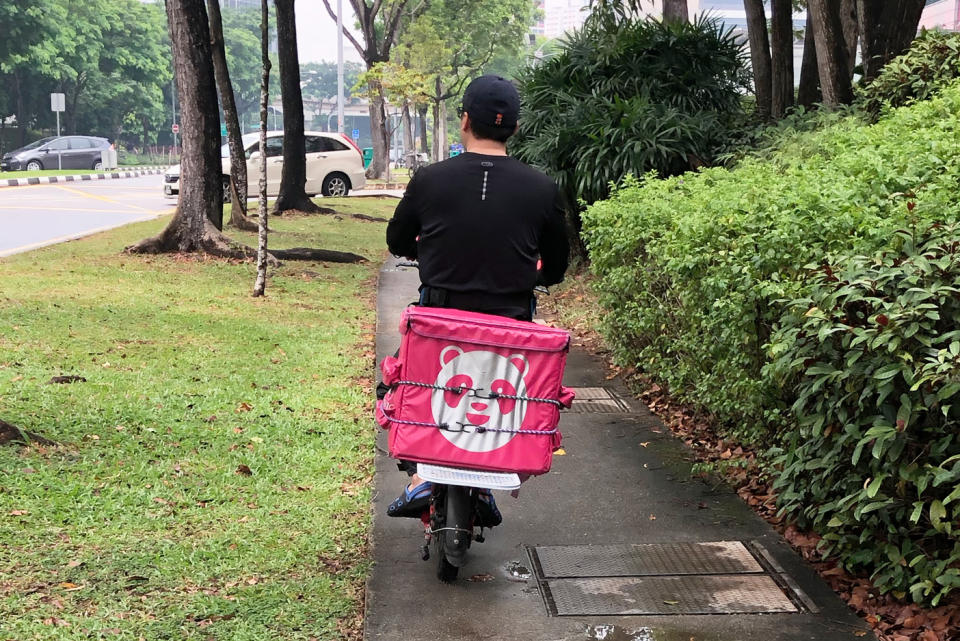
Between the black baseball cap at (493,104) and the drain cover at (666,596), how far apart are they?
178 centimetres

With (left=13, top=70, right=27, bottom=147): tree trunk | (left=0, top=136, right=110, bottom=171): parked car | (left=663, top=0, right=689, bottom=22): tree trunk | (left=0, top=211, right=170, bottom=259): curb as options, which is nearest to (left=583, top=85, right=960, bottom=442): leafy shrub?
(left=663, top=0, right=689, bottom=22): tree trunk

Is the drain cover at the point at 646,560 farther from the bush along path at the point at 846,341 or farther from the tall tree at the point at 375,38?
the tall tree at the point at 375,38

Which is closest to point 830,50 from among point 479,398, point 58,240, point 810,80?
point 810,80

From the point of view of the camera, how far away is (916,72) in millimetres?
9844

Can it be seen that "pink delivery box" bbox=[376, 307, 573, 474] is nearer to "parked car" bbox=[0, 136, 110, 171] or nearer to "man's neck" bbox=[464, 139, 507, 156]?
"man's neck" bbox=[464, 139, 507, 156]

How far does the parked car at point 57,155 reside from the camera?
4316 cm

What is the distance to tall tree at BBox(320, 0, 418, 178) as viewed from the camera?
41.3m

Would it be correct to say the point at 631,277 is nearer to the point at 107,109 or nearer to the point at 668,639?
the point at 668,639

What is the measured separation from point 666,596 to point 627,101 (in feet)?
29.5

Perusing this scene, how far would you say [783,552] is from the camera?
4.49m

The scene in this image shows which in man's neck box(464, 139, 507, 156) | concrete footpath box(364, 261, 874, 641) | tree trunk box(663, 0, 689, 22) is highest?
tree trunk box(663, 0, 689, 22)

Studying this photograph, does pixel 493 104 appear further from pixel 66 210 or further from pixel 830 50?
pixel 66 210

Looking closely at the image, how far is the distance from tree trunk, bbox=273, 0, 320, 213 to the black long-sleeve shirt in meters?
17.9

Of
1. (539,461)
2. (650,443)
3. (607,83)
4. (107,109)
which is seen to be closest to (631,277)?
(650,443)
